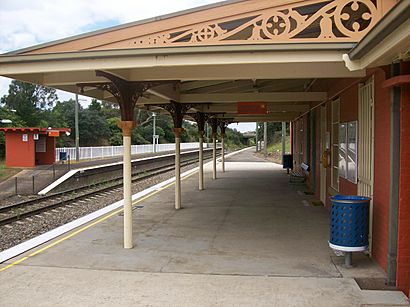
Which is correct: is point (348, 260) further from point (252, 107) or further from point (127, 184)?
point (252, 107)

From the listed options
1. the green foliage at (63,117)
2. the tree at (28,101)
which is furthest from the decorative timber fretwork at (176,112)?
the tree at (28,101)

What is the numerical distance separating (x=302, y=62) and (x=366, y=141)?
183 cm

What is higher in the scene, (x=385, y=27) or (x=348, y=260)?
(x=385, y=27)

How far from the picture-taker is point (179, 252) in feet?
22.3

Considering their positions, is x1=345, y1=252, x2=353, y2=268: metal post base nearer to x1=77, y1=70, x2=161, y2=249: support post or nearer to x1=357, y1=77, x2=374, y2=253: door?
Result: x1=357, y1=77, x2=374, y2=253: door

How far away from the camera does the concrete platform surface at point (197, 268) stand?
4.85 m

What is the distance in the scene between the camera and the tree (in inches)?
2019

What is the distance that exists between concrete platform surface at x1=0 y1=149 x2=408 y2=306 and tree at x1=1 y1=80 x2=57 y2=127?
142 ft

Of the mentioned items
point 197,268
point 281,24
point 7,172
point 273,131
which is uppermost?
point 273,131

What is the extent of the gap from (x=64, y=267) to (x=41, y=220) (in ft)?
16.6

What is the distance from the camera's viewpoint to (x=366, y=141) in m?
6.47

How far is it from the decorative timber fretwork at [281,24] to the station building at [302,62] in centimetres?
1

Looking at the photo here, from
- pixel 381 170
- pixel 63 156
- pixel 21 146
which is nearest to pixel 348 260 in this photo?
pixel 381 170

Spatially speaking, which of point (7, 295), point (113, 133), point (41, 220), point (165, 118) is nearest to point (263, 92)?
point (41, 220)
